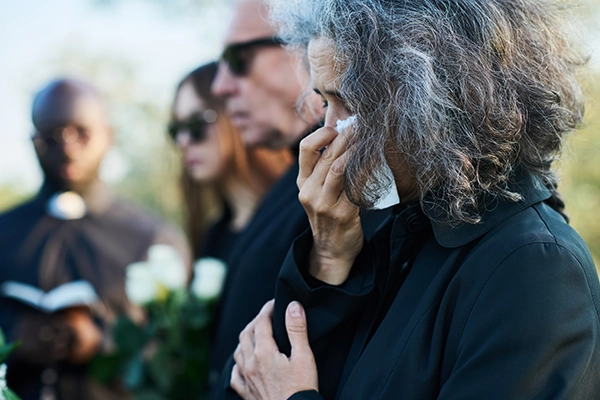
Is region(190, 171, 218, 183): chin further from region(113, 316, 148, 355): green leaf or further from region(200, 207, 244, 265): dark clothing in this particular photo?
region(113, 316, 148, 355): green leaf

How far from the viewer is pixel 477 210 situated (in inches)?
57.7

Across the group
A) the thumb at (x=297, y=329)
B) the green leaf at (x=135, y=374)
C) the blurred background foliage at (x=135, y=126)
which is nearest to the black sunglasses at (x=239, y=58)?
the green leaf at (x=135, y=374)

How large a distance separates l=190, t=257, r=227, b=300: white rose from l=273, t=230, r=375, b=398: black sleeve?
131 centimetres

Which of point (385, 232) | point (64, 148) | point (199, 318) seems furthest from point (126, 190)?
point (385, 232)

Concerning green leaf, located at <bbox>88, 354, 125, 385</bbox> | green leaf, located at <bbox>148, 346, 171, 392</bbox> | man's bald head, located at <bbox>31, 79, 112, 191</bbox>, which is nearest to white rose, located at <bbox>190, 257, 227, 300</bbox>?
green leaf, located at <bbox>148, 346, 171, 392</bbox>

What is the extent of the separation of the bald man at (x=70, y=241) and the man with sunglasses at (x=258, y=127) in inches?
44.7

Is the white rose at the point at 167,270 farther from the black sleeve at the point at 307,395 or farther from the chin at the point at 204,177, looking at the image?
the black sleeve at the point at 307,395

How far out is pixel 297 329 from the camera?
167 cm

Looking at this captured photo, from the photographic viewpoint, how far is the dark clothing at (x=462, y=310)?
125 centimetres

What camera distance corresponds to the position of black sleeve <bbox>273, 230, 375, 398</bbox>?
1.65 meters

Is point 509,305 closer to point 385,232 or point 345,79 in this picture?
point 385,232

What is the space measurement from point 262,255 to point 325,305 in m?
0.57

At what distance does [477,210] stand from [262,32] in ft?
6.13

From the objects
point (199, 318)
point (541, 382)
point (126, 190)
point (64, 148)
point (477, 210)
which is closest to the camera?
point (541, 382)
